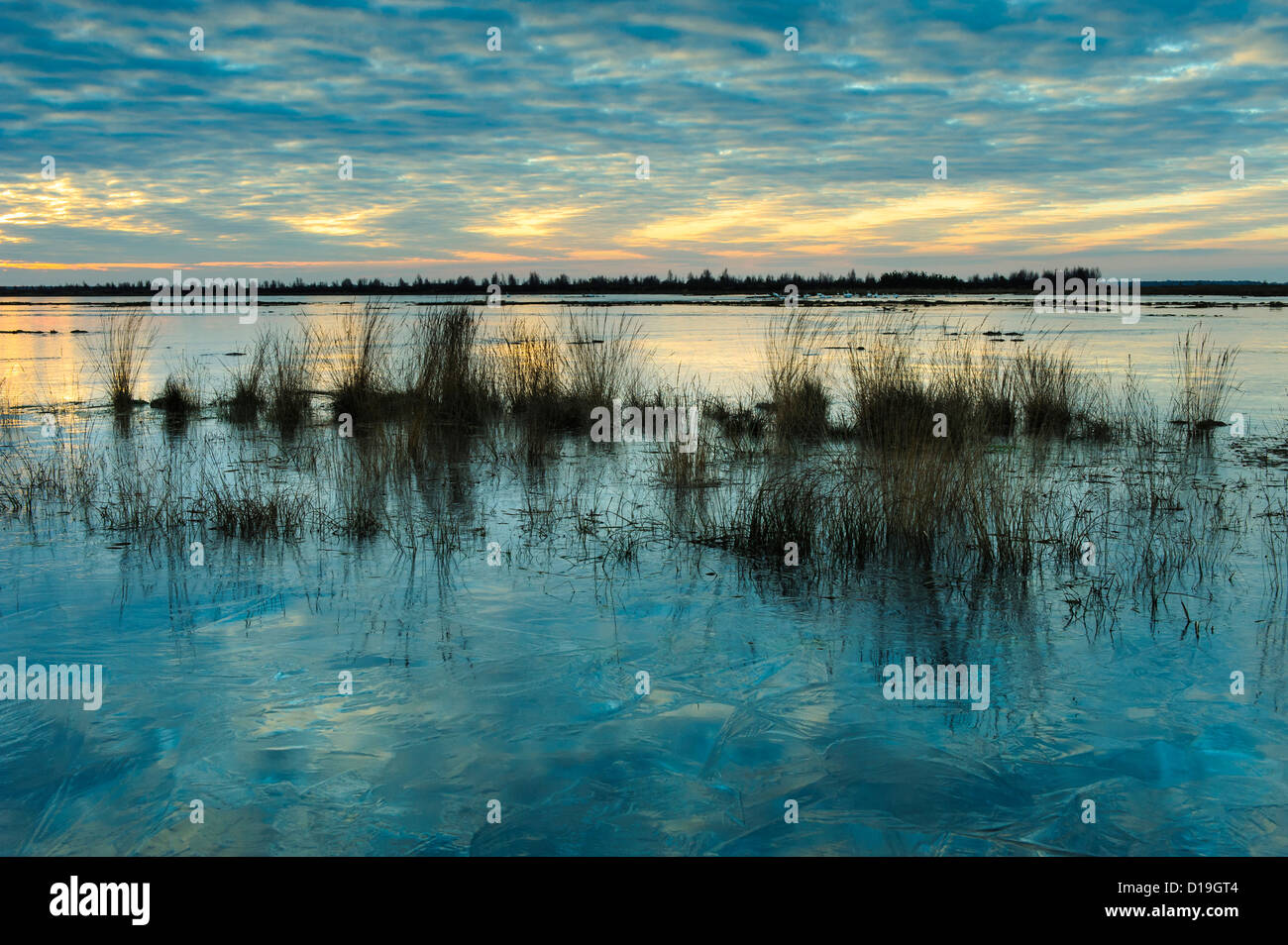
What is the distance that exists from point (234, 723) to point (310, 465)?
17.8 feet

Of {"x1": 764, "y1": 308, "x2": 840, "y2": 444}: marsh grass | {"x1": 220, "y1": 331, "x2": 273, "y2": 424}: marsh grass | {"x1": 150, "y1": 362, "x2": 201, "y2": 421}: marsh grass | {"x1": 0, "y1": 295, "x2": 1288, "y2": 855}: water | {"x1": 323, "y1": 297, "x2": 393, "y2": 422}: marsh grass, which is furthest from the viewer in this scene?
{"x1": 150, "y1": 362, "x2": 201, "y2": 421}: marsh grass

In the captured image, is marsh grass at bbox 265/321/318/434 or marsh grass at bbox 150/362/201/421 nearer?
marsh grass at bbox 265/321/318/434

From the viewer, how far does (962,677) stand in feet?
12.5

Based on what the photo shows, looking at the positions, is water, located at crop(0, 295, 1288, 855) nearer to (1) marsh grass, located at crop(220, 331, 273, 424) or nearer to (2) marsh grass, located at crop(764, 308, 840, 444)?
(2) marsh grass, located at crop(764, 308, 840, 444)

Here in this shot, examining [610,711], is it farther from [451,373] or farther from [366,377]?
[366,377]

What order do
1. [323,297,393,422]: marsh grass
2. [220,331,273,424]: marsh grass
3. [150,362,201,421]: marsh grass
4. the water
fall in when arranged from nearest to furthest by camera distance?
the water < [323,297,393,422]: marsh grass < [220,331,273,424]: marsh grass < [150,362,201,421]: marsh grass

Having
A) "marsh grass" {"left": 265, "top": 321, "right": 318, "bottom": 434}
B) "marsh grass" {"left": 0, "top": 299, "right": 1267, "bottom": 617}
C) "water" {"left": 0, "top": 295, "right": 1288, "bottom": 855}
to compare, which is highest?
"marsh grass" {"left": 265, "top": 321, "right": 318, "bottom": 434}

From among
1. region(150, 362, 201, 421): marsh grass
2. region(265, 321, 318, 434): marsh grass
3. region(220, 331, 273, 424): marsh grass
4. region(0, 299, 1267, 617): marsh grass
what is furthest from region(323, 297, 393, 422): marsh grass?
region(150, 362, 201, 421): marsh grass

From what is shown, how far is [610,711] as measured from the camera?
357cm

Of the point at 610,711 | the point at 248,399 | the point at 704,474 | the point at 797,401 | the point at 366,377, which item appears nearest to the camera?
the point at 610,711

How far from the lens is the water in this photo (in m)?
2.80

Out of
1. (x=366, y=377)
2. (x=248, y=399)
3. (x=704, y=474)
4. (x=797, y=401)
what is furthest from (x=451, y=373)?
(x=704, y=474)
